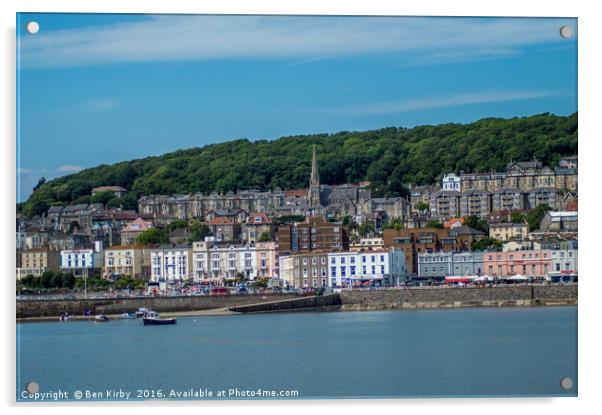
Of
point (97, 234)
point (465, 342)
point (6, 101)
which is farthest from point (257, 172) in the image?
point (6, 101)

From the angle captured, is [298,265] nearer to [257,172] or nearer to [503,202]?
[257,172]

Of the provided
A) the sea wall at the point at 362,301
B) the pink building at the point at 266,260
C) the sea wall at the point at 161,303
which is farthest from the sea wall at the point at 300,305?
the pink building at the point at 266,260

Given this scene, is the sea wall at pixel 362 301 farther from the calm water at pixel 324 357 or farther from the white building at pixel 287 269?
the white building at pixel 287 269

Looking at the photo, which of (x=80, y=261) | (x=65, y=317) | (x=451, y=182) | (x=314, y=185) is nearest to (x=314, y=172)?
(x=314, y=185)

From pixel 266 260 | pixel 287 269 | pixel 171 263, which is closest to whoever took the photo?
pixel 287 269

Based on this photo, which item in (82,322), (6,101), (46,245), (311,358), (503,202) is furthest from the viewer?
(503,202)

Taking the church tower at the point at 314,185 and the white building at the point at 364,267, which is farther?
the white building at the point at 364,267

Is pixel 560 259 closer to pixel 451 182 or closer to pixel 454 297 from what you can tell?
pixel 454 297
